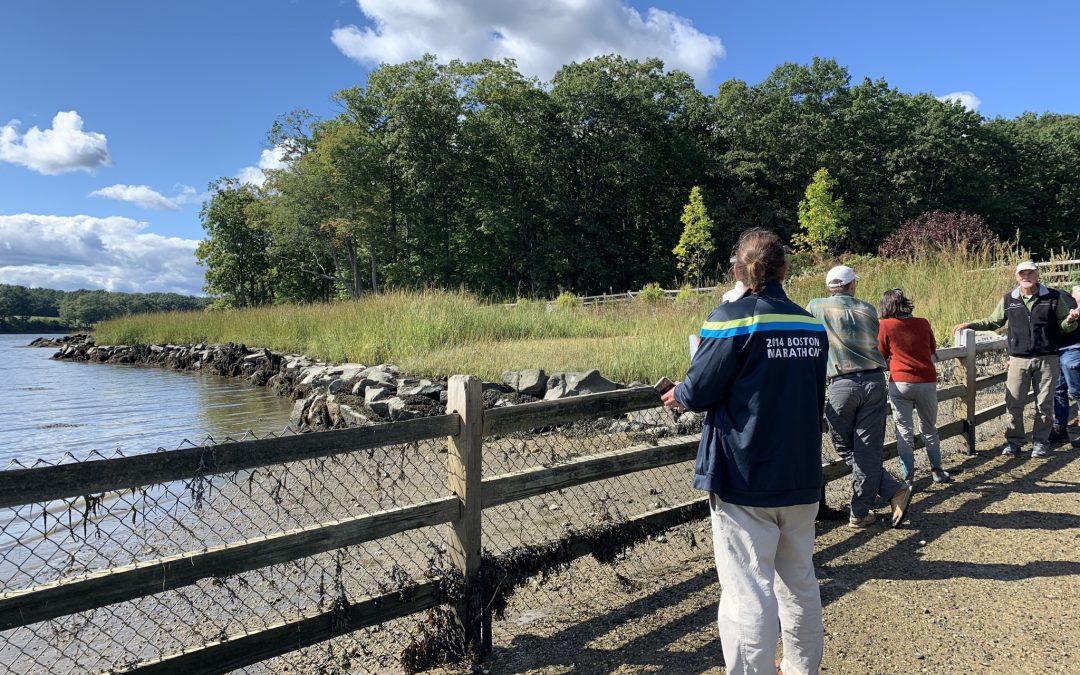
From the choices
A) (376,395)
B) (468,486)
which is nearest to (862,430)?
(468,486)

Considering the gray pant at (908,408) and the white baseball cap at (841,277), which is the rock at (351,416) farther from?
the white baseball cap at (841,277)

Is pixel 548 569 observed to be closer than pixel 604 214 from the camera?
Yes

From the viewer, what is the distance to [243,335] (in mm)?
26844

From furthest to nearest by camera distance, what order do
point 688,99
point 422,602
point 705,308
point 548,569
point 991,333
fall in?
point 688,99
point 705,308
point 991,333
point 548,569
point 422,602

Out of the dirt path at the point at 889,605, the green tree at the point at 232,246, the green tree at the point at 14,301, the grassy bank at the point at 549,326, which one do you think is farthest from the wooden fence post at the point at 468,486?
the green tree at the point at 14,301

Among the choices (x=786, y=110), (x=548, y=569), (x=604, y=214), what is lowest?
(x=548, y=569)

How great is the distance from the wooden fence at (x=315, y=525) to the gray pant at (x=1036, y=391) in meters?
5.32

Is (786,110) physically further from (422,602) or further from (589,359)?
(422,602)

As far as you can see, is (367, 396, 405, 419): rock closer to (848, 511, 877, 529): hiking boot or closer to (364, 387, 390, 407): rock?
(364, 387, 390, 407): rock

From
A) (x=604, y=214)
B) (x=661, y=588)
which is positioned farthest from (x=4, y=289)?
(x=661, y=588)

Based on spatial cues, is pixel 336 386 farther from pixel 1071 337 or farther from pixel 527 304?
pixel 1071 337

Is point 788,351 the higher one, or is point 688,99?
point 688,99

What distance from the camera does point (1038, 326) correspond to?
22.9 feet

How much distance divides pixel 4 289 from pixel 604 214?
4327 inches
